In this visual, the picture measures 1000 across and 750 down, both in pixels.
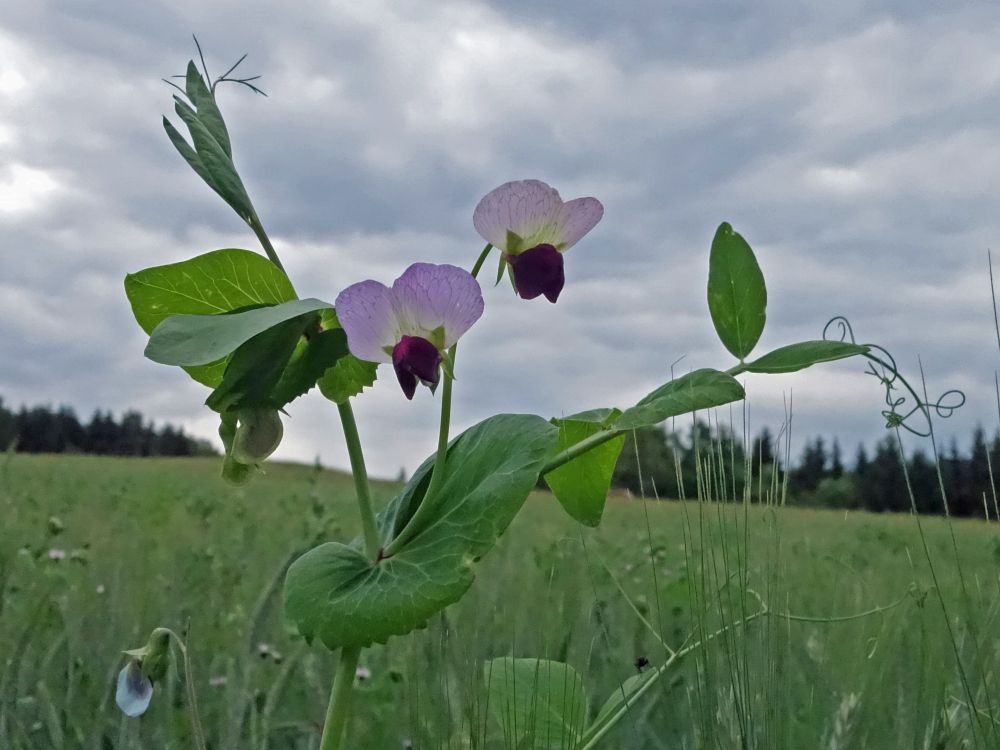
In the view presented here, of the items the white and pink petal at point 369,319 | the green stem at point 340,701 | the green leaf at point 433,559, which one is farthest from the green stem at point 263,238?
the green stem at point 340,701

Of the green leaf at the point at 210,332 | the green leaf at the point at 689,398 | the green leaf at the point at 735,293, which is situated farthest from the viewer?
the green leaf at the point at 735,293

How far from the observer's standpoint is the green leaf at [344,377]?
804 mm

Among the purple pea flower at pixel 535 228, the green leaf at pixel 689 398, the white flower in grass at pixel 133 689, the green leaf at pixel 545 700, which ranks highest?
the purple pea flower at pixel 535 228

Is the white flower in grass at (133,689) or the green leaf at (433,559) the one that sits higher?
the green leaf at (433,559)

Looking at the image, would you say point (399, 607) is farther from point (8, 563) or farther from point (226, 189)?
point (8, 563)

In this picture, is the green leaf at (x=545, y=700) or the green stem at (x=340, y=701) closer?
the green stem at (x=340, y=701)

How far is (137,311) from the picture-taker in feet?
2.70

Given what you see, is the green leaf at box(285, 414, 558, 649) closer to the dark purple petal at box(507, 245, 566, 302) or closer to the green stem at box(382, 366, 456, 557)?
the green stem at box(382, 366, 456, 557)

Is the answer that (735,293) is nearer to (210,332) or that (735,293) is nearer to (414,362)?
(414,362)

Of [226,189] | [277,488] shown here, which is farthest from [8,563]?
[277,488]

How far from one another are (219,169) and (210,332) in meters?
0.20

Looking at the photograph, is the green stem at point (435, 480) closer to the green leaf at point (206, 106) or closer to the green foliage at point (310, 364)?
the green foliage at point (310, 364)

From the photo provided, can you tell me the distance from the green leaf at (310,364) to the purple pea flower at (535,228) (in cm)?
17

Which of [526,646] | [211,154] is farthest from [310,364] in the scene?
[526,646]
